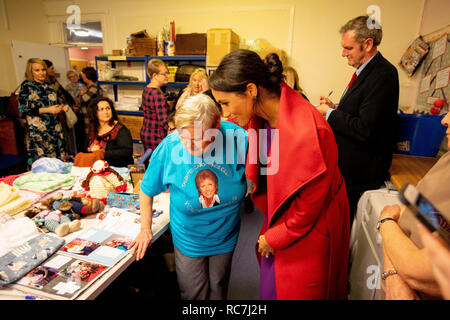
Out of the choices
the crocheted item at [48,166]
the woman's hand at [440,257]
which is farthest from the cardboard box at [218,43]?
the woman's hand at [440,257]

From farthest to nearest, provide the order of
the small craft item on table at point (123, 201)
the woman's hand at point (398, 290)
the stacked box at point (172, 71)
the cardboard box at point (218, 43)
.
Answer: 1. the stacked box at point (172, 71)
2. the cardboard box at point (218, 43)
3. the small craft item on table at point (123, 201)
4. the woman's hand at point (398, 290)

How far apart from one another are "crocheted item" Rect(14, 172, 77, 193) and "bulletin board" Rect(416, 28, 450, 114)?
9.62ft

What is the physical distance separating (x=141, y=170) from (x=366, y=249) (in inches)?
57.4

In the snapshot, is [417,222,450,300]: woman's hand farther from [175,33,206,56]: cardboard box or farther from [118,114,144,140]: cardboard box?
[118,114,144,140]: cardboard box

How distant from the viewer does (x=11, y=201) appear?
1446 millimetres

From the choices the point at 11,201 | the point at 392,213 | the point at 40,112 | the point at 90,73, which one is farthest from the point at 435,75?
the point at 90,73

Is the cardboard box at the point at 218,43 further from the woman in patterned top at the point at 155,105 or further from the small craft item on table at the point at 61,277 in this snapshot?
the small craft item on table at the point at 61,277

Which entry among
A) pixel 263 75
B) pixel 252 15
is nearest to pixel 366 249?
pixel 263 75

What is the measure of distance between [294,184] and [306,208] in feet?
0.31

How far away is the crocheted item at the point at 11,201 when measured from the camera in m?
1.38

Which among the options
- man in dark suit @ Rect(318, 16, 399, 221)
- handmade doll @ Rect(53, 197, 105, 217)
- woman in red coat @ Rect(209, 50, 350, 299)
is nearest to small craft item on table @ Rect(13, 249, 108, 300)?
handmade doll @ Rect(53, 197, 105, 217)

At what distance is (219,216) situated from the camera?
121 cm

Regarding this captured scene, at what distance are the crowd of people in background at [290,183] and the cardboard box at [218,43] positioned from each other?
2.44m

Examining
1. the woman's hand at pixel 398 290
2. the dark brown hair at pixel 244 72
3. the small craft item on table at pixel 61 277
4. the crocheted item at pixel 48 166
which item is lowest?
the small craft item on table at pixel 61 277
